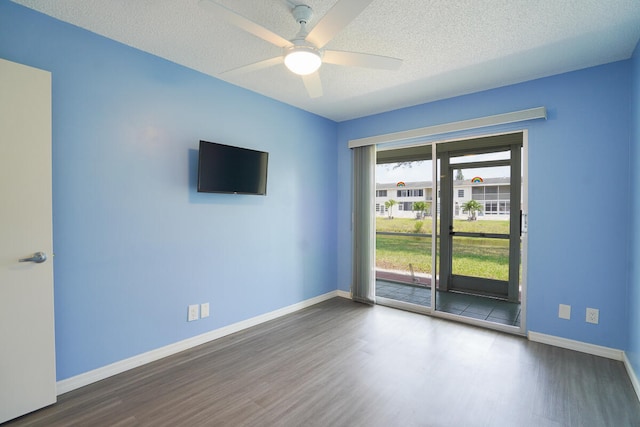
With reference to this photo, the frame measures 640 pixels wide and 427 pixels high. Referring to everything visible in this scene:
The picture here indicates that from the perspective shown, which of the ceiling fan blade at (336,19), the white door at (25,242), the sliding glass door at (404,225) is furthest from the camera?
the sliding glass door at (404,225)

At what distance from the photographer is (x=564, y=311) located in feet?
9.48

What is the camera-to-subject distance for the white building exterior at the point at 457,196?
4.43 metres

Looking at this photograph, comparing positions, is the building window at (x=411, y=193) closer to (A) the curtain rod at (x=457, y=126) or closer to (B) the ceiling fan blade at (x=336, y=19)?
(A) the curtain rod at (x=457, y=126)

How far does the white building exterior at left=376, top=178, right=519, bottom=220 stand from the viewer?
4434mm

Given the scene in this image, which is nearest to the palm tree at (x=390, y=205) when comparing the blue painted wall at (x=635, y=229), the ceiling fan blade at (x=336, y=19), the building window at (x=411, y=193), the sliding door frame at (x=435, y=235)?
the building window at (x=411, y=193)

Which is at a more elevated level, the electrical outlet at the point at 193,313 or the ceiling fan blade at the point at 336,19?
the ceiling fan blade at the point at 336,19

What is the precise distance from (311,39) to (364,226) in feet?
9.41

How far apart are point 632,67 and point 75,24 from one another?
4392mm

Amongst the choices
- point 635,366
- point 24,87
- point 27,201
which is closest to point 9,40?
point 24,87

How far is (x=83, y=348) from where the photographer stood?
2.25 meters

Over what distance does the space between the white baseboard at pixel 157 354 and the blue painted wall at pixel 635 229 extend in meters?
3.17

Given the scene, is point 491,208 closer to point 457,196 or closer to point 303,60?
point 457,196

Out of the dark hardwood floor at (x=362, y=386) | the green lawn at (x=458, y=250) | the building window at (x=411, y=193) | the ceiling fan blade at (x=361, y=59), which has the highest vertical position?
the ceiling fan blade at (x=361, y=59)

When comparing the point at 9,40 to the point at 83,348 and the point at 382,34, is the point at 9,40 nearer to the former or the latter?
the point at 83,348
